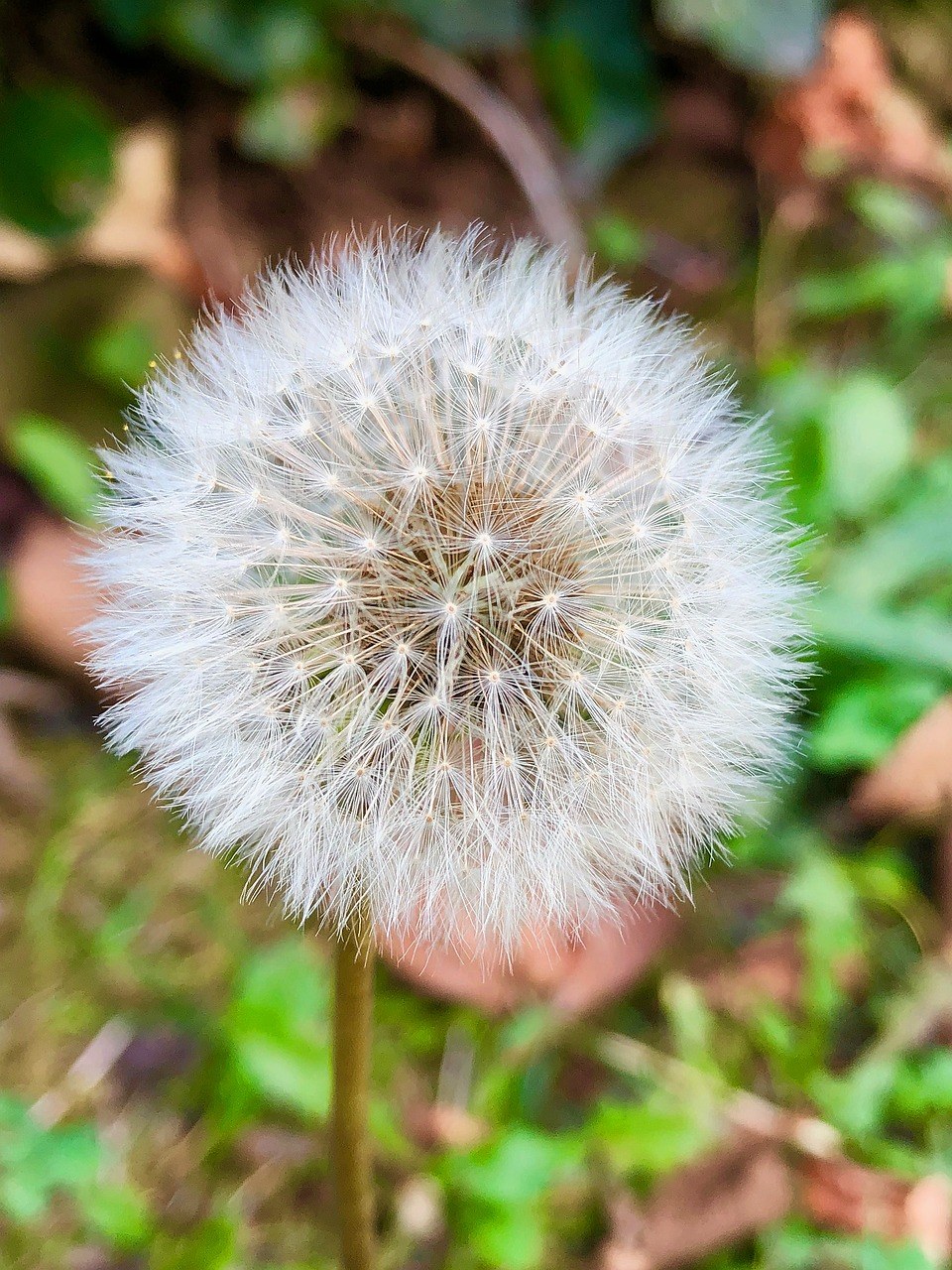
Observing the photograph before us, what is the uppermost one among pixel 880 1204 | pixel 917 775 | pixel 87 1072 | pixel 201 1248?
pixel 917 775

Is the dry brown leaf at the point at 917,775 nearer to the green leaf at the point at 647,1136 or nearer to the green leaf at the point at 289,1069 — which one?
the green leaf at the point at 647,1136

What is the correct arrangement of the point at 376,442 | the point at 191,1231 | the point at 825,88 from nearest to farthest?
the point at 376,442, the point at 191,1231, the point at 825,88

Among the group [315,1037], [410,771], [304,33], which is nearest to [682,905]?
[315,1037]

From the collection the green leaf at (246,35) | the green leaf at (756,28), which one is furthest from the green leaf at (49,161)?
the green leaf at (756,28)

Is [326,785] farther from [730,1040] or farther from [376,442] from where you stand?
[730,1040]

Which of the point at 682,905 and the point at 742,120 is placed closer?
the point at 682,905

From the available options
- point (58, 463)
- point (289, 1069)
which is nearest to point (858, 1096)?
point (289, 1069)

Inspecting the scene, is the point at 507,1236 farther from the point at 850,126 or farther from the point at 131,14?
the point at 850,126
